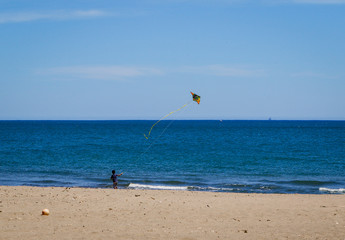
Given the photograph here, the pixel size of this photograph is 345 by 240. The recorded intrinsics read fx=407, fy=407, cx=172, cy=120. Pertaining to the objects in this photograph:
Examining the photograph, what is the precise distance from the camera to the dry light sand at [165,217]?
9.36 meters

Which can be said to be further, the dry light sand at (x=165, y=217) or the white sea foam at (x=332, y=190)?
the white sea foam at (x=332, y=190)

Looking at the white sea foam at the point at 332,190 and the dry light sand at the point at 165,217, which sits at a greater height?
the white sea foam at the point at 332,190

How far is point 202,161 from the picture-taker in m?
35.3

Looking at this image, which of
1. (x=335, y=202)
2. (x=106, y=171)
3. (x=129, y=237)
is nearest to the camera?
(x=129, y=237)

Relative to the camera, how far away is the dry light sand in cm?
936

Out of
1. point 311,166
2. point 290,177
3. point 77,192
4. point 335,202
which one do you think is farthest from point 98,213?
point 311,166

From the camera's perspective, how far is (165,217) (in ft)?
37.2

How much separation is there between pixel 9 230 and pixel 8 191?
297 inches

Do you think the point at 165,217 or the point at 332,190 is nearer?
the point at 165,217

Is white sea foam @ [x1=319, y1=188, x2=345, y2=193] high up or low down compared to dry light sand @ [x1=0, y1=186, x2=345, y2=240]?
up

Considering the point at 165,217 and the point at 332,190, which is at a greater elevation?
the point at 332,190

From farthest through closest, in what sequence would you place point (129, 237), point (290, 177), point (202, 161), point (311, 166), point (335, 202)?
1. point (202, 161)
2. point (311, 166)
3. point (290, 177)
4. point (335, 202)
5. point (129, 237)

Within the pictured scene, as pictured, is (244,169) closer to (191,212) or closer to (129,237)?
(191,212)

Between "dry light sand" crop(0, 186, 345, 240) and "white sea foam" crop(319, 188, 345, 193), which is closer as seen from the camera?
"dry light sand" crop(0, 186, 345, 240)
